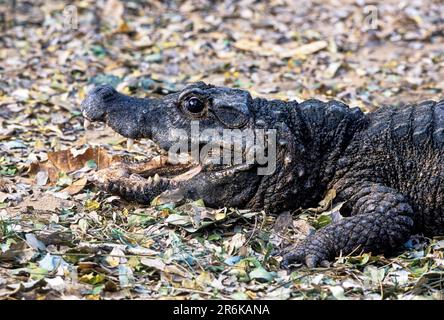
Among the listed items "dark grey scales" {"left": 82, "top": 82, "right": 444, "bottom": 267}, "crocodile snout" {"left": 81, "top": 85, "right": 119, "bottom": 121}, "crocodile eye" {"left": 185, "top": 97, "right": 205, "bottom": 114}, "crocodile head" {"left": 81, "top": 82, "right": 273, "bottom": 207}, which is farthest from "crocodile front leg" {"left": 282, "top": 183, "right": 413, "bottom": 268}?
"crocodile snout" {"left": 81, "top": 85, "right": 119, "bottom": 121}

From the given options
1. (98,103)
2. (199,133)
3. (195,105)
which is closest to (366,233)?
(199,133)

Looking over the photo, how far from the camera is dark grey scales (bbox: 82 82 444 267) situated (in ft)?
22.6

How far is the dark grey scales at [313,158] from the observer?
6887mm

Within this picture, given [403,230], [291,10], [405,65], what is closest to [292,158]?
[403,230]

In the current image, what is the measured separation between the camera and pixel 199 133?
23.0 ft

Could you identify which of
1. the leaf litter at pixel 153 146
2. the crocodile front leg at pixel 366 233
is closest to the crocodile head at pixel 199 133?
the leaf litter at pixel 153 146

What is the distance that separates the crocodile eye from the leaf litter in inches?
29.0

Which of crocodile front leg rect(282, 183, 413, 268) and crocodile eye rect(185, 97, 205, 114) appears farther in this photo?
crocodile eye rect(185, 97, 205, 114)

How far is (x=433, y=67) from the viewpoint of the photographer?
452 inches

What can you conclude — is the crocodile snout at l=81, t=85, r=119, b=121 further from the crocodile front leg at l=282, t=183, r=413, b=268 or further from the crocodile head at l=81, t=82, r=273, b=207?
the crocodile front leg at l=282, t=183, r=413, b=268

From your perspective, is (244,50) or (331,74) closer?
(331,74)

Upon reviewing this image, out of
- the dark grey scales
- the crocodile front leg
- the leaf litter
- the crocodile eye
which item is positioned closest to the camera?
the leaf litter

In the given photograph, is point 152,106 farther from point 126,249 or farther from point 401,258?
point 401,258

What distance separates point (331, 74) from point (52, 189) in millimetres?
4784
